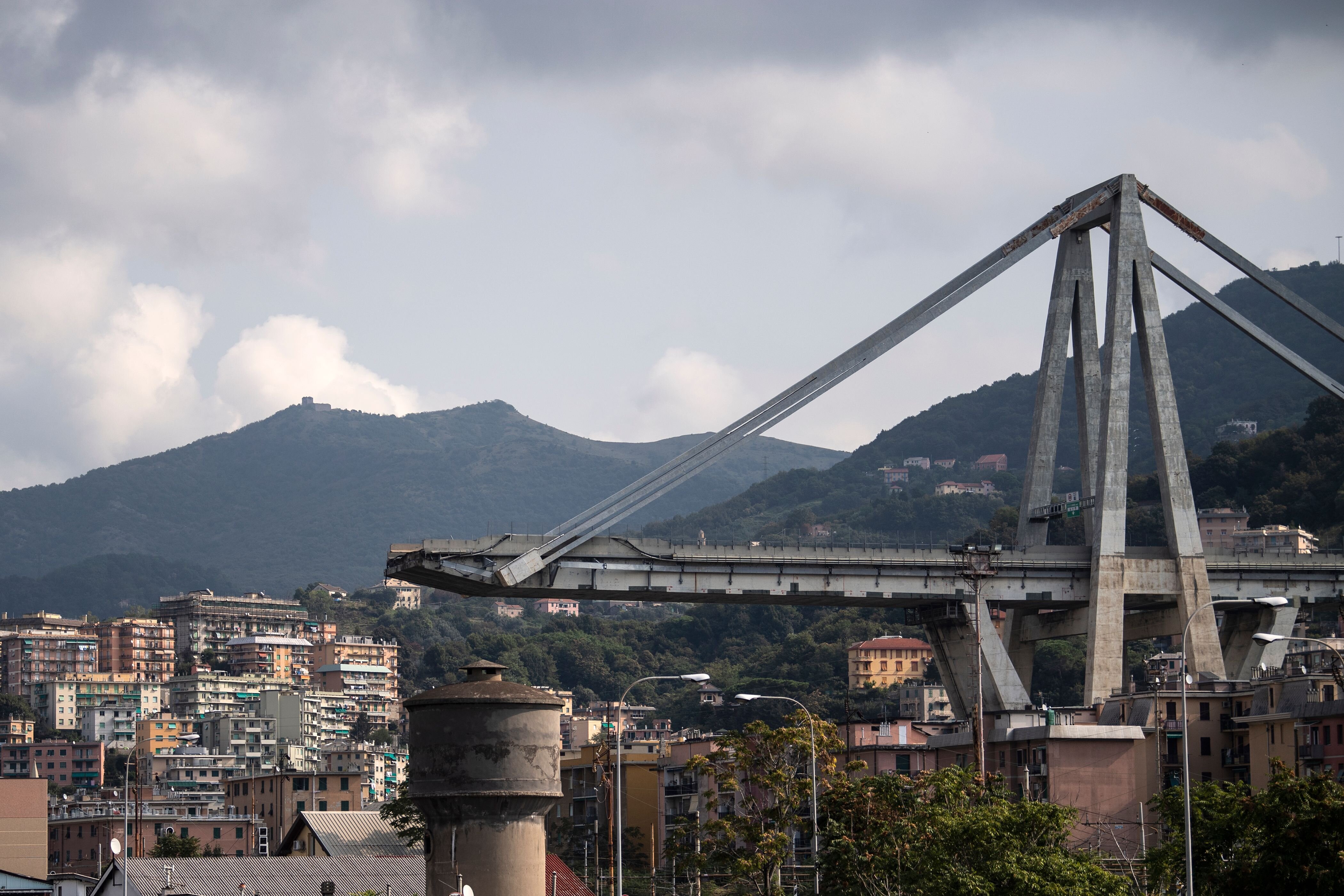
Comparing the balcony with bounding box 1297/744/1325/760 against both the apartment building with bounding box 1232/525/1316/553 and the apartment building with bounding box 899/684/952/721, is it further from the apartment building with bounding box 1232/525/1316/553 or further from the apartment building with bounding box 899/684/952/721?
the apartment building with bounding box 899/684/952/721

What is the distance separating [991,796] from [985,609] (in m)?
26.9

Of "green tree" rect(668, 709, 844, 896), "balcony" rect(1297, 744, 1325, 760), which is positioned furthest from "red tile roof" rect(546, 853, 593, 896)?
"balcony" rect(1297, 744, 1325, 760)

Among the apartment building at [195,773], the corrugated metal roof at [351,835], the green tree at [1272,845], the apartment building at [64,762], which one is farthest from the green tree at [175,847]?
the apartment building at [64,762]

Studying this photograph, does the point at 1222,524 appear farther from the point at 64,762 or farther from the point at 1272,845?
the point at 1272,845

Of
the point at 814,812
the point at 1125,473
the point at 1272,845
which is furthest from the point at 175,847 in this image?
the point at 1272,845

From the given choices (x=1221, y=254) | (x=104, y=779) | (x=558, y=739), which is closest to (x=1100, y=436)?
(x=1221, y=254)

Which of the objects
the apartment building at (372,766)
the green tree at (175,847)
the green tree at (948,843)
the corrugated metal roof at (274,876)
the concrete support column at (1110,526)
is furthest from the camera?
the apartment building at (372,766)

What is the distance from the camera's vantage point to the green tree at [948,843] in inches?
1864

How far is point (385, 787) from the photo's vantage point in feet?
597

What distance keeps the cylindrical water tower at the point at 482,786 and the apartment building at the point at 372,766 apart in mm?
125957

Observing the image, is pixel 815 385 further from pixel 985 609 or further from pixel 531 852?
pixel 531 852

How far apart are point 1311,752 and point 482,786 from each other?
46401mm

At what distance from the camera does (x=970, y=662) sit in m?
85.7

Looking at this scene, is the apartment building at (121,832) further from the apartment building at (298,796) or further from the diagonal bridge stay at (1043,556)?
the diagonal bridge stay at (1043,556)
